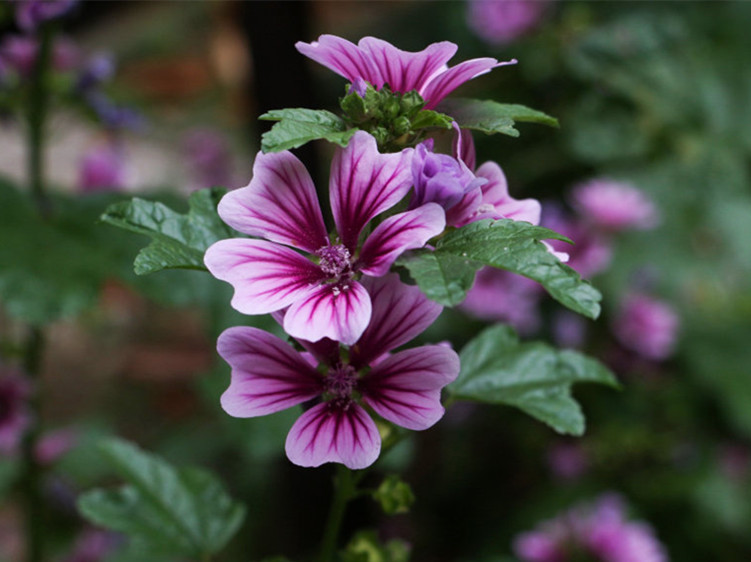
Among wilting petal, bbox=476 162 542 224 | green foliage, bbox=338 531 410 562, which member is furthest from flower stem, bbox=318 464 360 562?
wilting petal, bbox=476 162 542 224

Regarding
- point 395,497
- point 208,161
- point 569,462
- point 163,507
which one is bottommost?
point 569,462

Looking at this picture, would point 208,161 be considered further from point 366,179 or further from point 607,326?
point 366,179

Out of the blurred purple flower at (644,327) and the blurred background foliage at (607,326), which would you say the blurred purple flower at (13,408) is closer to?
the blurred background foliage at (607,326)

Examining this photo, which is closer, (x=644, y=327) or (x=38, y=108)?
(x=38, y=108)

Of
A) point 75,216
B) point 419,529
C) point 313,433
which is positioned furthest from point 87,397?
point 313,433

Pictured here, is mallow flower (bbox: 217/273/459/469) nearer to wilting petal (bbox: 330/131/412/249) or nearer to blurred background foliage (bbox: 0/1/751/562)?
wilting petal (bbox: 330/131/412/249)

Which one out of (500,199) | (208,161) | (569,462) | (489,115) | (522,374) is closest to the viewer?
(489,115)

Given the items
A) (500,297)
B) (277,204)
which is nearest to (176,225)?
(277,204)

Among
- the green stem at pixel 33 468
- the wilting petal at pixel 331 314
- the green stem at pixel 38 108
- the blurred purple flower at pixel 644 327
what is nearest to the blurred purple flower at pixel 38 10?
the green stem at pixel 38 108
